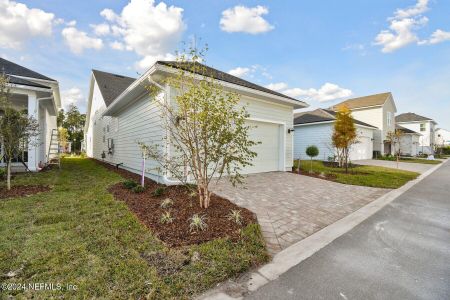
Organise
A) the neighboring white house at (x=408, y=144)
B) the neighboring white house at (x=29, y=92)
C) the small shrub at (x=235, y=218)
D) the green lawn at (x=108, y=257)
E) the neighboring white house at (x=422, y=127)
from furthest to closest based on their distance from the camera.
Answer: the neighboring white house at (x=422, y=127) < the neighboring white house at (x=408, y=144) < the neighboring white house at (x=29, y=92) < the small shrub at (x=235, y=218) < the green lawn at (x=108, y=257)

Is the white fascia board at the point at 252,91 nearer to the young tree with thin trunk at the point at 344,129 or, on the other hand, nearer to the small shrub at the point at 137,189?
the young tree with thin trunk at the point at 344,129

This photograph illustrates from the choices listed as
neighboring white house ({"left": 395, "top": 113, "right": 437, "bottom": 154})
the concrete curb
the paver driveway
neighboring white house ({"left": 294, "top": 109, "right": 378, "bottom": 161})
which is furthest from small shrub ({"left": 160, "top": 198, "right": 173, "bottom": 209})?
neighboring white house ({"left": 395, "top": 113, "right": 437, "bottom": 154})

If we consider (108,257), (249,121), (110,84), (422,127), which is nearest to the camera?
→ (108,257)

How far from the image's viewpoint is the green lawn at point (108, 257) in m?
1.99

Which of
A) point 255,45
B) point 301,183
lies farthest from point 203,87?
point 255,45

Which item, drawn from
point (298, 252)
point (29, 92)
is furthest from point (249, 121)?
point (29, 92)

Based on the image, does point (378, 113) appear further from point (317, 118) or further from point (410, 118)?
point (410, 118)

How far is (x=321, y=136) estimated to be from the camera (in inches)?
678

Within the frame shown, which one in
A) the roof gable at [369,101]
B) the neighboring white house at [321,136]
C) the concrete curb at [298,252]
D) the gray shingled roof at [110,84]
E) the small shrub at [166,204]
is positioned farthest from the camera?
the roof gable at [369,101]

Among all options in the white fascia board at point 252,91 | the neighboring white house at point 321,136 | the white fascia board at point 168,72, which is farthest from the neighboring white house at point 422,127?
the white fascia board at point 168,72

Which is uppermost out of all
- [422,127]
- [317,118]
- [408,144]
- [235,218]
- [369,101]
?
[369,101]

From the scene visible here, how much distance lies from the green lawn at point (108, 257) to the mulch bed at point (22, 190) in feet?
5.29

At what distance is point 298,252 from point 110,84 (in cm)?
1814

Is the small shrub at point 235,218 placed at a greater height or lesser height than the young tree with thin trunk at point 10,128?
lesser
